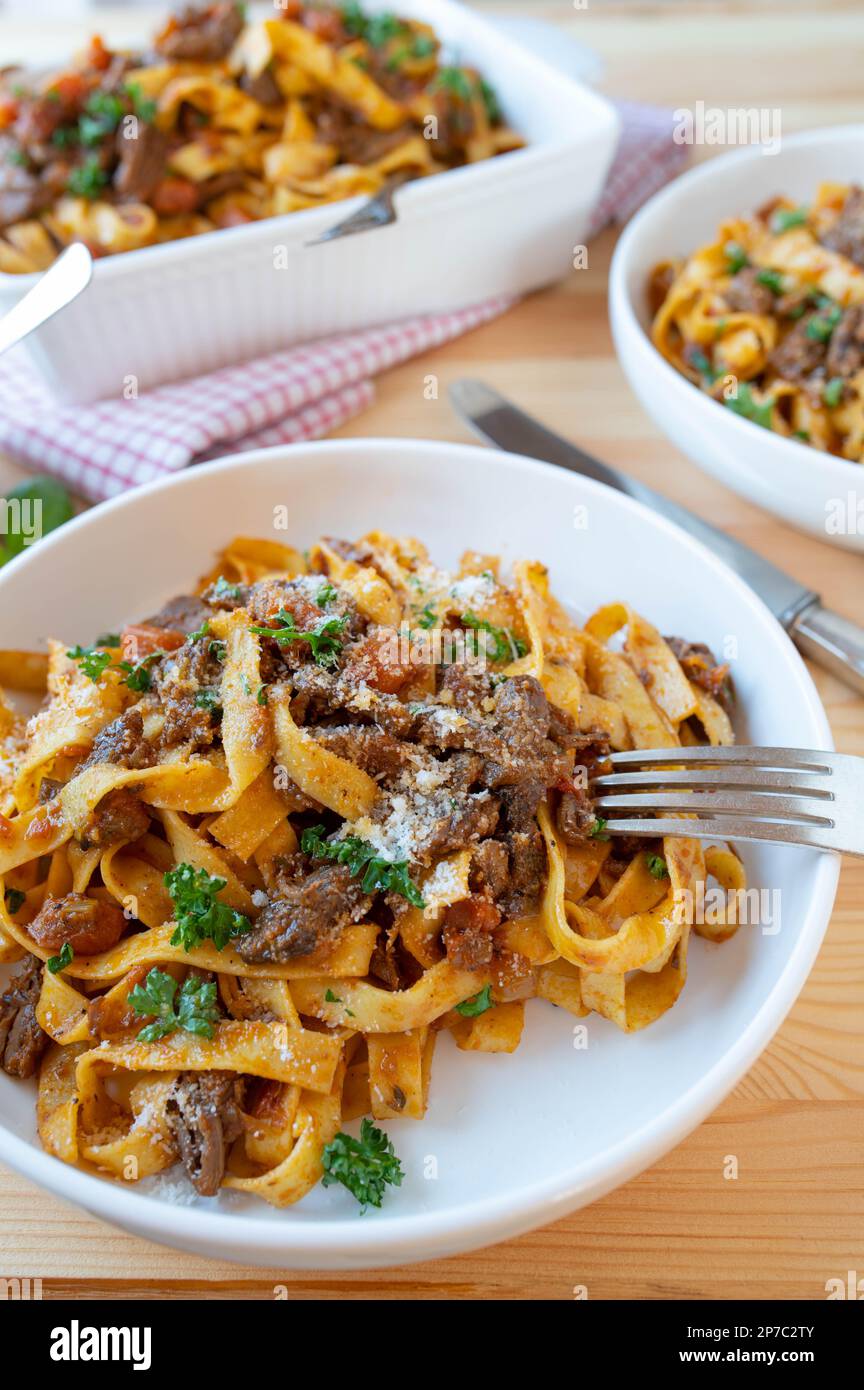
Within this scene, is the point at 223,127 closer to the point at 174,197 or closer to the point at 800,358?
the point at 174,197

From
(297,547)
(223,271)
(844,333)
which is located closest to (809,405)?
(844,333)

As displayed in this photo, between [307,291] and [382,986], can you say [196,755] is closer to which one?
[382,986]

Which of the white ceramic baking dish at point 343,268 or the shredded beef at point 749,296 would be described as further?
the shredded beef at point 749,296

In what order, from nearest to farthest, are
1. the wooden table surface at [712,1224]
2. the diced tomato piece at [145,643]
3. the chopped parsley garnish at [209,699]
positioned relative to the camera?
1. the wooden table surface at [712,1224]
2. the chopped parsley garnish at [209,699]
3. the diced tomato piece at [145,643]

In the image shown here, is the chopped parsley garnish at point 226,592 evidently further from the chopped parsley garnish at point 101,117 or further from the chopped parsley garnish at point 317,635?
the chopped parsley garnish at point 101,117

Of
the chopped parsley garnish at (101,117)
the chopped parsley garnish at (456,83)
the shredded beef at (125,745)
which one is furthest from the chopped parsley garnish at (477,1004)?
the chopped parsley garnish at (456,83)

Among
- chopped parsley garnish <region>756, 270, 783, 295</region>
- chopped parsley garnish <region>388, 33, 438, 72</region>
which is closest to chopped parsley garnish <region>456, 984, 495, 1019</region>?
chopped parsley garnish <region>756, 270, 783, 295</region>
